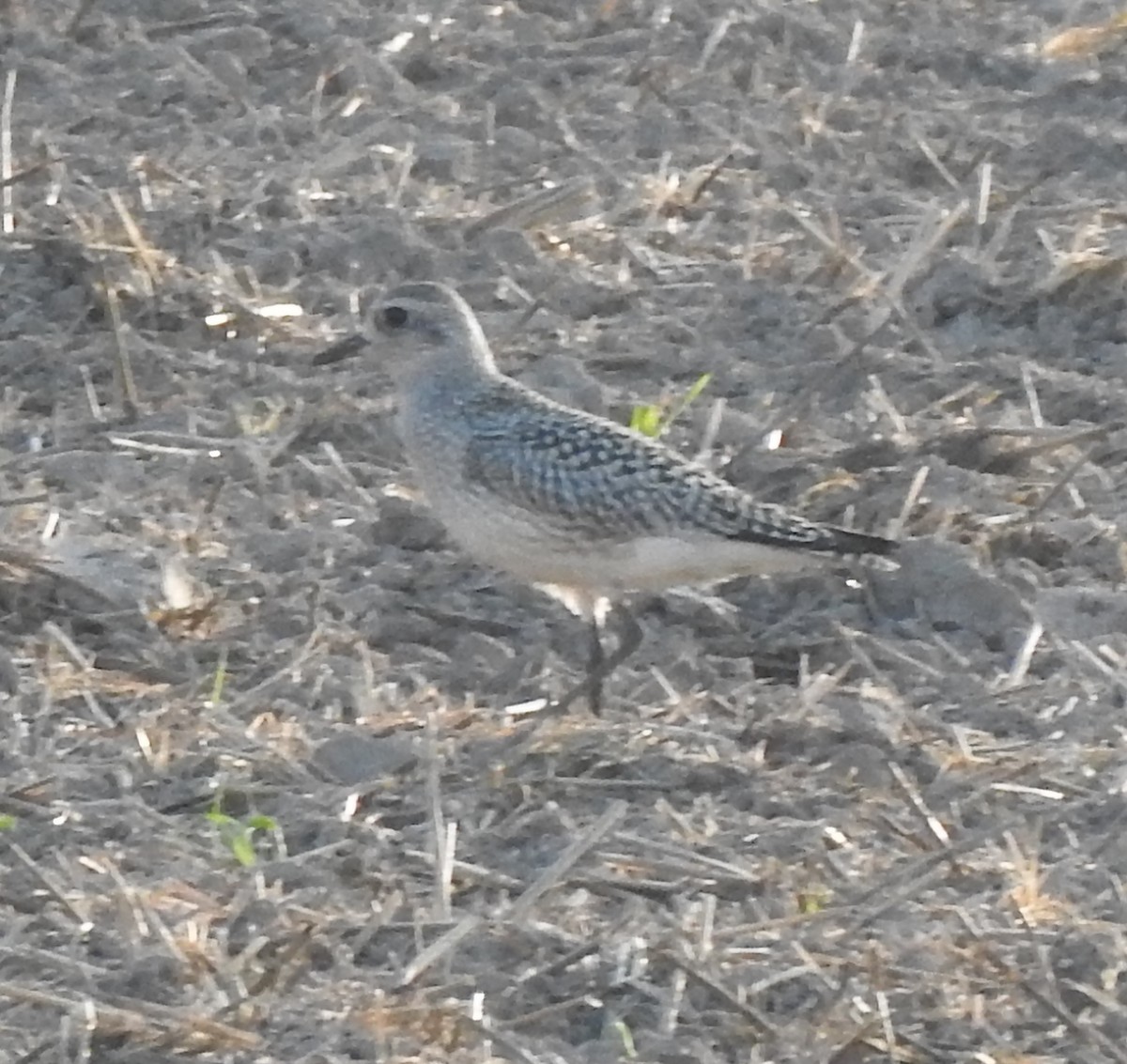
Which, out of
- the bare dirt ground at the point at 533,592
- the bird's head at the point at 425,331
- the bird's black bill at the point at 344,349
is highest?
the bird's head at the point at 425,331

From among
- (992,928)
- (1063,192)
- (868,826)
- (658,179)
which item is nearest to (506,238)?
(658,179)

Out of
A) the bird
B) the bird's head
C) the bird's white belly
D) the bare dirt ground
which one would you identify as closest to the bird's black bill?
the bird's head

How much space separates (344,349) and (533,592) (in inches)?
30.6

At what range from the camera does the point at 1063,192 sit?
29.0 feet

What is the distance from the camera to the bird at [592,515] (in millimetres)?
6188

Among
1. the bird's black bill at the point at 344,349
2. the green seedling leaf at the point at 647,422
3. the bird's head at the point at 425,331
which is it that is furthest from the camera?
the green seedling leaf at the point at 647,422

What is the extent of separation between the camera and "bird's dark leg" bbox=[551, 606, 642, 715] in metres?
6.12

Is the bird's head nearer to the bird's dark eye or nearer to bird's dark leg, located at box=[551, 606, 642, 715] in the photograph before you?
the bird's dark eye

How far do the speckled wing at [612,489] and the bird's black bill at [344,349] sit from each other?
0.66 m

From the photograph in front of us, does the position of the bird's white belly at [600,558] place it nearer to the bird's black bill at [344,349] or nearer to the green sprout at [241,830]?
the bird's black bill at [344,349]

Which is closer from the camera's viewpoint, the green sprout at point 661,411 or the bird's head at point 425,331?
the bird's head at point 425,331

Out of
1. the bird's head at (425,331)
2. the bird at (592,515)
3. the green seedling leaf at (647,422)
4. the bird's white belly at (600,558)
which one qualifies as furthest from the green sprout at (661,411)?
the bird's white belly at (600,558)

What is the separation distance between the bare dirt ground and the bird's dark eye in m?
0.41

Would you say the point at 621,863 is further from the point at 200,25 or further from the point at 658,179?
the point at 200,25
